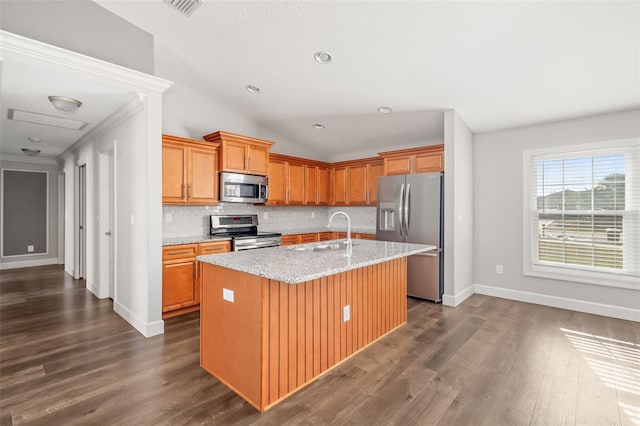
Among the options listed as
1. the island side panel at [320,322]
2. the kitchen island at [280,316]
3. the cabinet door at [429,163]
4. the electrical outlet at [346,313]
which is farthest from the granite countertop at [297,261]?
the cabinet door at [429,163]

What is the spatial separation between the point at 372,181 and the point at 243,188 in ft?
7.41

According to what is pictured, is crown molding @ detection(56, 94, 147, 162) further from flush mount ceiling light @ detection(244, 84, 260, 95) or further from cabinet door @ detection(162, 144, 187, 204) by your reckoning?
flush mount ceiling light @ detection(244, 84, 260, 95)

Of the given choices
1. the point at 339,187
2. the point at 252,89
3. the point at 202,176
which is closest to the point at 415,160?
the point at 339,187

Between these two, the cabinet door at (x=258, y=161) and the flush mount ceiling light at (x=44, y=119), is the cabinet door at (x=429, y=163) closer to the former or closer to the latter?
the cabinet door at (x=258, y=161)

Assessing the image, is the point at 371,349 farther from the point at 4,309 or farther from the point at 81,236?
the point at 81,236

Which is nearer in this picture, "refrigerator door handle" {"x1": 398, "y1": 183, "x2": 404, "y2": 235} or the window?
the window

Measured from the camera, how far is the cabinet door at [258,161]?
4.68 metres

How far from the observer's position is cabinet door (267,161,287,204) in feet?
17.0

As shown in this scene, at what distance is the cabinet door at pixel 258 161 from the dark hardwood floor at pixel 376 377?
7.50 feet

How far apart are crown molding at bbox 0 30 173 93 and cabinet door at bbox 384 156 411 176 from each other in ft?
10.4

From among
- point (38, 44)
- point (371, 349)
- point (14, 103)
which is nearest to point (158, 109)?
point (38, 44)

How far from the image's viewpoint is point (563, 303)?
3961 millimetres

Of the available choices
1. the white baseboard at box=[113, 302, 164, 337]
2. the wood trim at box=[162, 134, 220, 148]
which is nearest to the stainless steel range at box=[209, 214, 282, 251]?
the wood trim at box=[162, 134, 220, 148]

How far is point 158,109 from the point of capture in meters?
3.22
